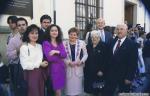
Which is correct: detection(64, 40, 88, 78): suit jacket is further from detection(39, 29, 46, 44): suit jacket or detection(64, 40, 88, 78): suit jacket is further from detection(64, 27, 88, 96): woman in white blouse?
detection(39, 29, 46, 44): suit jacket

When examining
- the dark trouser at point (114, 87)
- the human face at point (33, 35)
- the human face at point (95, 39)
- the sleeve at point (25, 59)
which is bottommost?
the dark trouser at point (114, 87)

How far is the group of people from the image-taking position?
2730 millimetres

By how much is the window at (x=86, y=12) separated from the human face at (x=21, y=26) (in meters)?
3.41

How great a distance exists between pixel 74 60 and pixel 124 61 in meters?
0.52

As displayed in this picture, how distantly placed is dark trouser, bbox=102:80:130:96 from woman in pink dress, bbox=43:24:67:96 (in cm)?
44

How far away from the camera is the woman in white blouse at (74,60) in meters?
3.09

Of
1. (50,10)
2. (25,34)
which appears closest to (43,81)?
(25,34)

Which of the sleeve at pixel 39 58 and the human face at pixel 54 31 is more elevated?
the human face at pixel 54 31

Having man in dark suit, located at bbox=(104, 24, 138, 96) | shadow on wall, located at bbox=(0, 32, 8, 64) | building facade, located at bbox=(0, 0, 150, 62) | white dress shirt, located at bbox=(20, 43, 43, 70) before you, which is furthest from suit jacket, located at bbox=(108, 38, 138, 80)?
building facade, located at bbox=(0, 0, 150, 62)

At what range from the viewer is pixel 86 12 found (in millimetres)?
6641

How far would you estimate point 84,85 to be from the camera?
3.21 metres

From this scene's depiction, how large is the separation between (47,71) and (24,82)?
0.31 metres

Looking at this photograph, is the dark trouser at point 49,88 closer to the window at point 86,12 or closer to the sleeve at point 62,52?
the sleeve at point 62,52

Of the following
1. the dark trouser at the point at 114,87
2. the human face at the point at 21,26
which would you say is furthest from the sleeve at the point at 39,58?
the dark trouser at the point at 114,87
